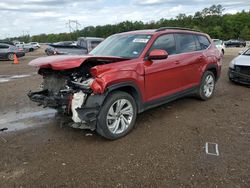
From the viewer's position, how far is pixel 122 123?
4.88m

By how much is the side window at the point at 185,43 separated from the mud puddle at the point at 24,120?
10.5ft

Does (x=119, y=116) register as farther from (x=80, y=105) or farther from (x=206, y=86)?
(x=206, y=86)

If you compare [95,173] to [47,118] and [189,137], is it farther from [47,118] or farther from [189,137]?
[47,118]

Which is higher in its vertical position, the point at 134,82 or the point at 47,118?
the point at 134,82

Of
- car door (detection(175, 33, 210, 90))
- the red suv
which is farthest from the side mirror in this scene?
car door (detection(175, 33, 210, 90))

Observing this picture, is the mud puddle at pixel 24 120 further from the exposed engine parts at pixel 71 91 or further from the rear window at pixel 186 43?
the rear window at pixel 186 43

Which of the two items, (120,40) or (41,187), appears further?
(120,40)

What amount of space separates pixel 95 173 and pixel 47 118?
2.72 metres

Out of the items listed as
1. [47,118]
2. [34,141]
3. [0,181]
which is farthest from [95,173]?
[47,118]

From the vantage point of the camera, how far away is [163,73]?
5.50 m

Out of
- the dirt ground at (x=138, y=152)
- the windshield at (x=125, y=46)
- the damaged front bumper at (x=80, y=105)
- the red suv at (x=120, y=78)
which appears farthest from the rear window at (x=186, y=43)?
the damaged front bumper at (x=80, y=105)

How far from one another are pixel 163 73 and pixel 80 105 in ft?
6.26

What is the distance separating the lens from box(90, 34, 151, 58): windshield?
5.34 metres

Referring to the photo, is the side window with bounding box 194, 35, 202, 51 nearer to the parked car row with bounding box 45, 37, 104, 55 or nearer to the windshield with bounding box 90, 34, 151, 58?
the windshield with bounding box 90, 34, 151, 58
